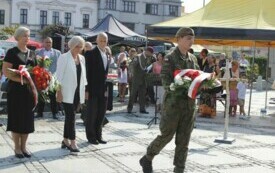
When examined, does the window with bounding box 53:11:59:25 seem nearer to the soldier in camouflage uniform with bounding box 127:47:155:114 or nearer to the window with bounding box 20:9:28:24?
the window with bounding box 20:9:28:24

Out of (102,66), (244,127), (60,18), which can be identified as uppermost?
(60,18)

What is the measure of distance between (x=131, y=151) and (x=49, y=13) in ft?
216

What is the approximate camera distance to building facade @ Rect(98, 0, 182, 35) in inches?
3095

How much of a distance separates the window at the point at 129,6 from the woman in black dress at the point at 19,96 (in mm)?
75273

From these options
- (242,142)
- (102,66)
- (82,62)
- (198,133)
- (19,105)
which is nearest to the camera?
(19,105)

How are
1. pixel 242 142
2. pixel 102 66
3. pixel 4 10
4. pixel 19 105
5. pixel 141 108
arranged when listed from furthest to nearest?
1. pixel 4 10
2. pixel 141 108
3. pixel 242 142
4. pixel 102 66
5. pixel 19 105

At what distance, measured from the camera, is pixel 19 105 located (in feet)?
22.9

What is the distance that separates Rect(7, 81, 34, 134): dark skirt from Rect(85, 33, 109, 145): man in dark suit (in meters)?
1.44

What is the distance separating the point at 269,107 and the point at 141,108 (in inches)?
225

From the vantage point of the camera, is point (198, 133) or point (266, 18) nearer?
point (198, 133)

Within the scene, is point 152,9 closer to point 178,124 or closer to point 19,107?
point 19,107

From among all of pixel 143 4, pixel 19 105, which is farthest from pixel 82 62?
pixel 143 4

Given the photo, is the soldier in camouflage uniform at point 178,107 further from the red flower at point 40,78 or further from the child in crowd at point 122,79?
the child in crowd at point 122,79

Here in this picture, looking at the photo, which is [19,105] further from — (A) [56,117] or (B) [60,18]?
(B) [60,18]
